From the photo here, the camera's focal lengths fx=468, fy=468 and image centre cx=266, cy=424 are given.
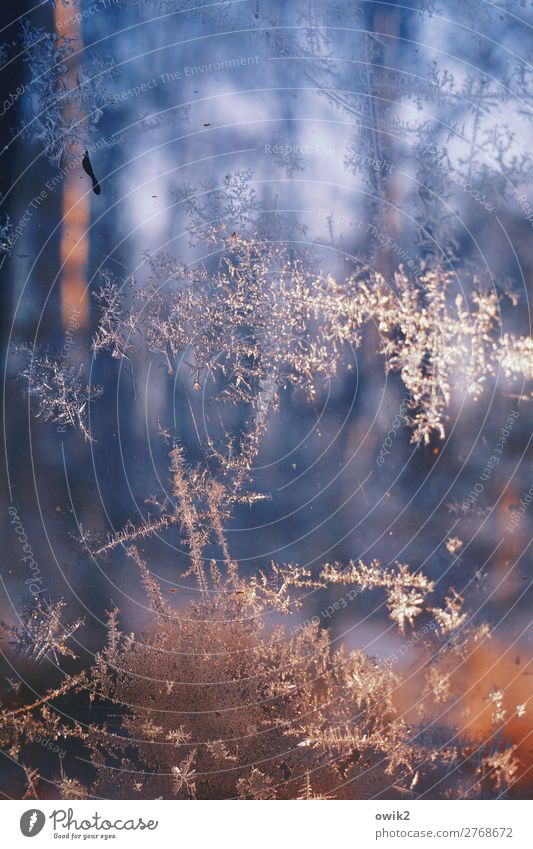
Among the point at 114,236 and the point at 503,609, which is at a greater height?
the point at 114,236

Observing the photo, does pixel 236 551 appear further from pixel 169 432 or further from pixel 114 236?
pixel 114 236

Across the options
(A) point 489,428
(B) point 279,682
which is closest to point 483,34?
(A) point 489,428

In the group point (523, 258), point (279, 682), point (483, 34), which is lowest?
point (279, 682)

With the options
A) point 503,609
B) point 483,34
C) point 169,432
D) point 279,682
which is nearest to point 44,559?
point 169,432
